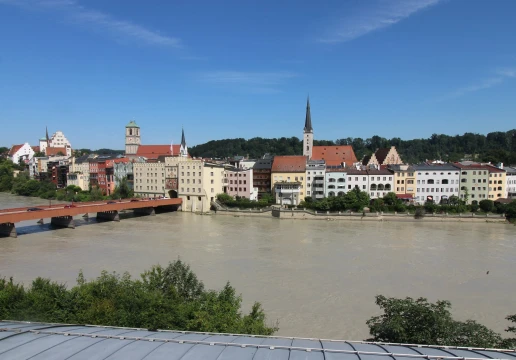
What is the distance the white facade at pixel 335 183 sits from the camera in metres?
44.7

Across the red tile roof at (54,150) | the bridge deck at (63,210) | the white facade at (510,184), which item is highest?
the red tile roof at (54,150)

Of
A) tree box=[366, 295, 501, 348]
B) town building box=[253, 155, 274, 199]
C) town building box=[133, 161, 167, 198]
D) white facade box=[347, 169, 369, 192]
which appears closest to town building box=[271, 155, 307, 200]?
town building box=[253, 155, 274, 199]

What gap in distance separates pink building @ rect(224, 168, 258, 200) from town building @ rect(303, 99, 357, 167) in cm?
1152

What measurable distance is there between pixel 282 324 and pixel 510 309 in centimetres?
917

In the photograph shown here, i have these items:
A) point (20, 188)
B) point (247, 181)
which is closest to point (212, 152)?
point (20, 188)

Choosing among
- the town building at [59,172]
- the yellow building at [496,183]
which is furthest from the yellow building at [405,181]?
the town building at [59,172]

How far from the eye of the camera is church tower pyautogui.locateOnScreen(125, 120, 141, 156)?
70.3 meters

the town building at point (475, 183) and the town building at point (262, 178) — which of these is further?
the town building at point (262, 178)

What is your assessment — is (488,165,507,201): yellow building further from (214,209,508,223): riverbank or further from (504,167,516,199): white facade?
(214,209,508,223): riverbank

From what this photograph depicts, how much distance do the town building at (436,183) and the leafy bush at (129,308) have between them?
1648 inches

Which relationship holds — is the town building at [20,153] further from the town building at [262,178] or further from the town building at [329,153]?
the town building at [329,153]

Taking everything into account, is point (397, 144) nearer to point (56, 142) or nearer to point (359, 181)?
point (359, 181)

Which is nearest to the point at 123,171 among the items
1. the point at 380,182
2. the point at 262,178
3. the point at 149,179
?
the point at 149,179

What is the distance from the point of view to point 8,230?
26.6 meters
